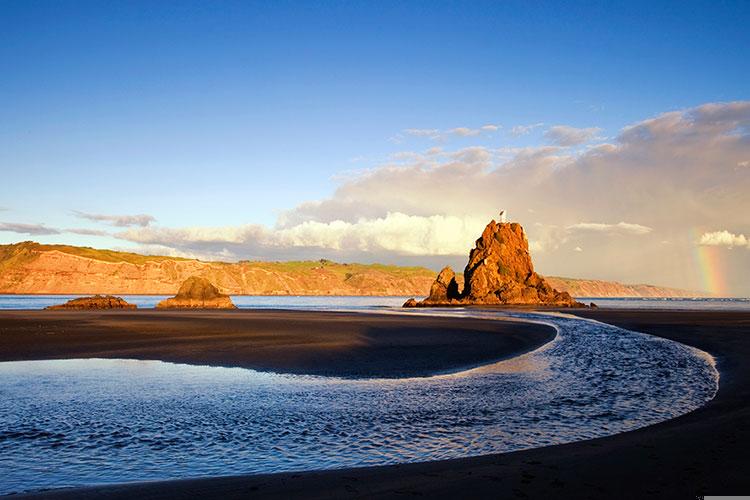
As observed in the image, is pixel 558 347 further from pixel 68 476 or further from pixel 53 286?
pixel 53 286

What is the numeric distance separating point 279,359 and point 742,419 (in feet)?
52.7

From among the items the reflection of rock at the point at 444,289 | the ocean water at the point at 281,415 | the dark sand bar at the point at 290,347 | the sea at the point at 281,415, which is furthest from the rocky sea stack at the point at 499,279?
the ocean water at the point at 281,415

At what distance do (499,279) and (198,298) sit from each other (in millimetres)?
79787

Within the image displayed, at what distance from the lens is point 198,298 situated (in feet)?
282

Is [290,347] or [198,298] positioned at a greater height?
[198,298]

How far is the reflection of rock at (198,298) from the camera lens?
83.2 m

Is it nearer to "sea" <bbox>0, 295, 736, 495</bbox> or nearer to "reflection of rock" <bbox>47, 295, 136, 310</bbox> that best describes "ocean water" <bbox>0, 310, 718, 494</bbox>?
"sea" <bbox>0, 295, 736, 495</bbox>

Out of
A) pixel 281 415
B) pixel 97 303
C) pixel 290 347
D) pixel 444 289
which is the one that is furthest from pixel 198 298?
pixel 281 415

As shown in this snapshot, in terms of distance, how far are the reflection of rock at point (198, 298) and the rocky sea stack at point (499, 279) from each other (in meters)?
53.3

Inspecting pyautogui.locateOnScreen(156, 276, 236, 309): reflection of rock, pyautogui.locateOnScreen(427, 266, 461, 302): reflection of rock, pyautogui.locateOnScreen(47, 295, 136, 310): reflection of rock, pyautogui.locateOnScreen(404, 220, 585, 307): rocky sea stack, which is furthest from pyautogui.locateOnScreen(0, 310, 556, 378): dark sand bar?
pyautogui.locateOnScreen(427, 266, 461, 302): reflection of rock

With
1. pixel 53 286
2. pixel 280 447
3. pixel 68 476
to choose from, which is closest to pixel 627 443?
pixel 280 447

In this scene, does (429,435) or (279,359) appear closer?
(429,435)

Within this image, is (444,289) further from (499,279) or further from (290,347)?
(290,347)

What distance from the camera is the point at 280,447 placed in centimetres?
897
